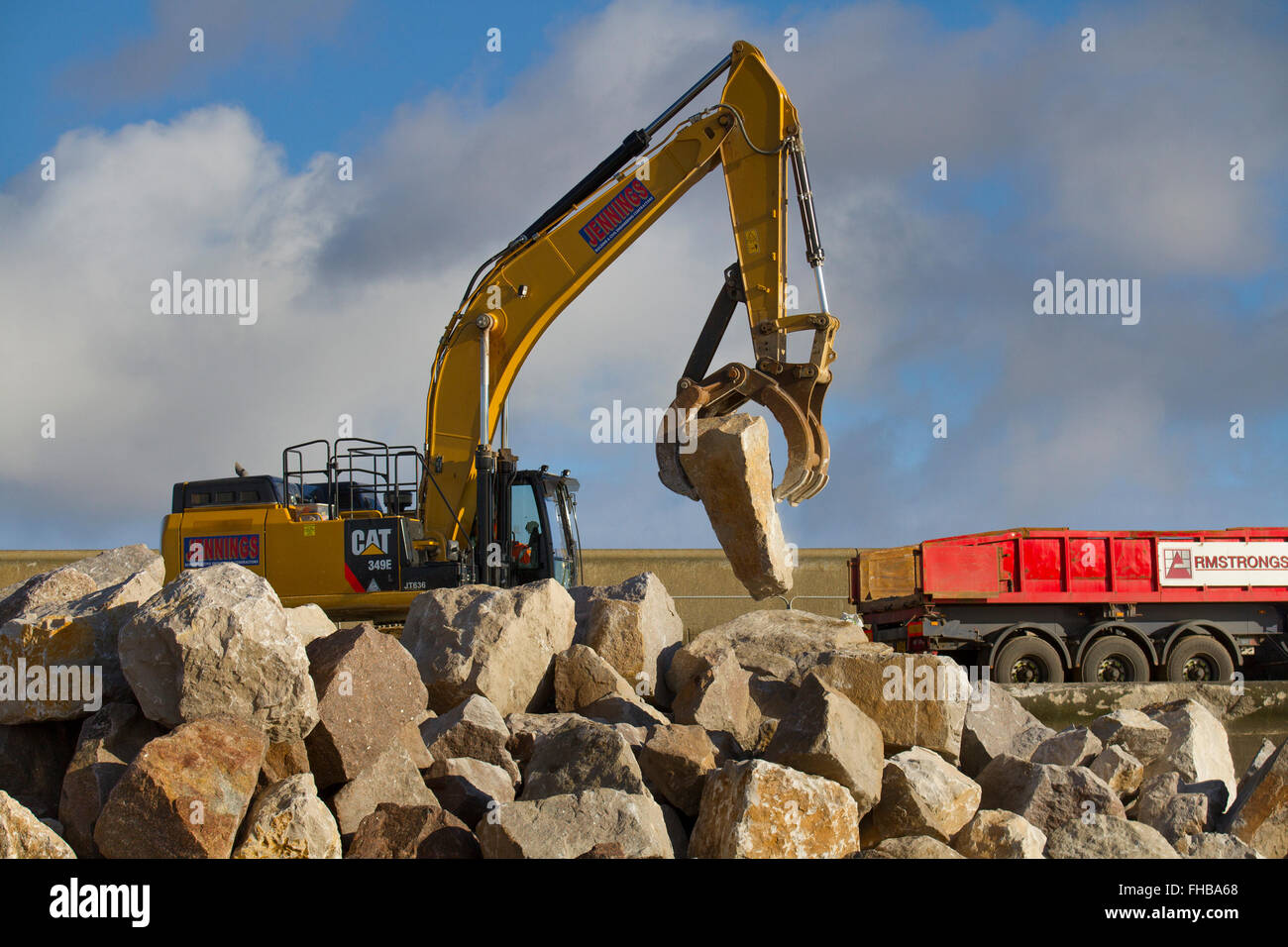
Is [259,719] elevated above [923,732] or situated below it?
above

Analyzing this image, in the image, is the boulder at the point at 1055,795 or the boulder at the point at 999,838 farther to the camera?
the boulder at the point at 1055,795

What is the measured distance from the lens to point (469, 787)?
4.97 meters

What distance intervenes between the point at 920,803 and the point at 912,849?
64cm

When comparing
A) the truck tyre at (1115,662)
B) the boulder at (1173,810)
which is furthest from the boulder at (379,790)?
the truck tyre at (1115,662)

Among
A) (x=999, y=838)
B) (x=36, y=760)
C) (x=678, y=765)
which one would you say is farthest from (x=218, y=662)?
(x=999, y=838)

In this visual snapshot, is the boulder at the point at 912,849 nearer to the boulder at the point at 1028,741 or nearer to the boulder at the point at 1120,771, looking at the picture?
the boulder at the point at 1120,771

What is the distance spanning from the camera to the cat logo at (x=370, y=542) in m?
9.71

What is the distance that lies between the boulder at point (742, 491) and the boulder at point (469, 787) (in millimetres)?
2040

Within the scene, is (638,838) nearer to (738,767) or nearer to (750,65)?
(738,767)

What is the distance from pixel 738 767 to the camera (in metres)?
4.57

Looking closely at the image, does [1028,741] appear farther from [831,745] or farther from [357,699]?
[357,699]
